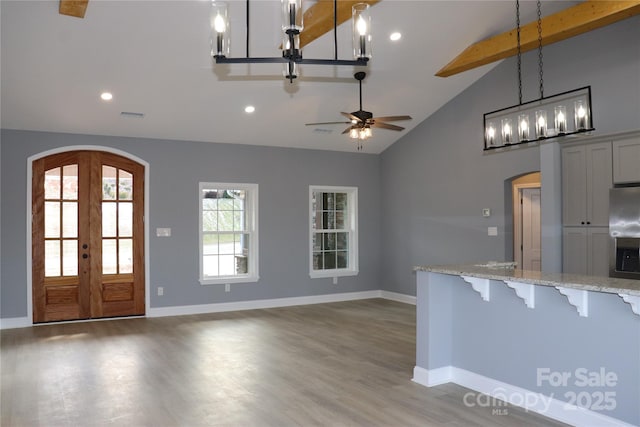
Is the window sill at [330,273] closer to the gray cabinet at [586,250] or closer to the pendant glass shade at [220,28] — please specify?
the gray cabinet at [586,250]

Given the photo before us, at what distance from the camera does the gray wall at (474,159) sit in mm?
5648

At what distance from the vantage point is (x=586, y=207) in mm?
5266

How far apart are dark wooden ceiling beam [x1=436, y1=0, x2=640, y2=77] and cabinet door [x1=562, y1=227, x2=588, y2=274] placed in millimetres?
2158

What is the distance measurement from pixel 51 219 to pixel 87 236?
0.51 m

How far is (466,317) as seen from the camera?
423 cm

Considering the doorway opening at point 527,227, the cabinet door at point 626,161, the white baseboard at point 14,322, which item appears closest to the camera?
the cabinet door at point 626,161

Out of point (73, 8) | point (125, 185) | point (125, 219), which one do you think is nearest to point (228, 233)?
point (125, 219)

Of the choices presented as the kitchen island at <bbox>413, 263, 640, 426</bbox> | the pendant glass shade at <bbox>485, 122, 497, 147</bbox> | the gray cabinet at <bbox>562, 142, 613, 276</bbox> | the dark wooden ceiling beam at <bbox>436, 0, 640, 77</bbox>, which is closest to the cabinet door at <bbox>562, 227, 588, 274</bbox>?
the gray cabinet at <bbox>562, 142, 613, 276</bbox>

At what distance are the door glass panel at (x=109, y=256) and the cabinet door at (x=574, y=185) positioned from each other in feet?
19.4

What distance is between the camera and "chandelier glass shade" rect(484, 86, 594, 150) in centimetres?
347

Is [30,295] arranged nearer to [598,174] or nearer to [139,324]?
[139,324]

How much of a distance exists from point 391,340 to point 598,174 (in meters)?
2.83

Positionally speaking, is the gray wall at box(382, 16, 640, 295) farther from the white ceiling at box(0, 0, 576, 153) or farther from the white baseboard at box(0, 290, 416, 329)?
the white ceiling at box(0, 0, 576, 153)

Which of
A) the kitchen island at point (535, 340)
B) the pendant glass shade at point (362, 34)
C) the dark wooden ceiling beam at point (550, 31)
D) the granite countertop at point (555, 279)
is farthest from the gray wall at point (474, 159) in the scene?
the pendant glass shade at point (362, 34)
